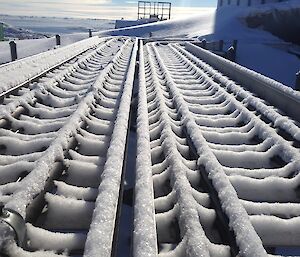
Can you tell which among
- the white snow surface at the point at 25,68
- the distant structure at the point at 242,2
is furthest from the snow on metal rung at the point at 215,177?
the distant structure at the point at 242,2

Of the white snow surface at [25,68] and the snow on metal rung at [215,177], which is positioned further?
the white snow surface at [25,68]

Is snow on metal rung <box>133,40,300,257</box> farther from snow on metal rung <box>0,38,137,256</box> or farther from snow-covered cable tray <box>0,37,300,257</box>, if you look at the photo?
snow on metal rung <box>0,38,137,256</box>

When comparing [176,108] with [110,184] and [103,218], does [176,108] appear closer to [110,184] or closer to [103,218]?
[110,184]

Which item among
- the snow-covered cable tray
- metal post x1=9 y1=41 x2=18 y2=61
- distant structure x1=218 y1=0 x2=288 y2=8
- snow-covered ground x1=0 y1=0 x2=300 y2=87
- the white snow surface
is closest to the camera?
the snow-covered cable tray

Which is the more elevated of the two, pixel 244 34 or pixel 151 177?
pixel 151 177

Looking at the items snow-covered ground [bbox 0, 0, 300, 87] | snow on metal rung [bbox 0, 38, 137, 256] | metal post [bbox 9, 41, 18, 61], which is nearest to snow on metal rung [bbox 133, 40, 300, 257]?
snow on metal rung [bbox 0, 38, 137, 256]

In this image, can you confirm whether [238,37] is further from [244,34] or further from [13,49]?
[13,49]

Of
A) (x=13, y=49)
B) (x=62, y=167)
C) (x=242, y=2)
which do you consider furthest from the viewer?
(x=242, y=2)

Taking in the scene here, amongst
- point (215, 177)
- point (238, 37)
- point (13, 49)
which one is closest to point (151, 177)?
point (215, 177)

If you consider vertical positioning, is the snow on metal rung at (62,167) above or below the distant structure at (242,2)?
below

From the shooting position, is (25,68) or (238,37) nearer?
(25,68)

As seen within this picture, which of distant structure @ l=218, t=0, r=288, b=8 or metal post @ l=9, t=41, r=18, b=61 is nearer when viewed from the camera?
metal post @ l=9, t=41, r=18, b=61

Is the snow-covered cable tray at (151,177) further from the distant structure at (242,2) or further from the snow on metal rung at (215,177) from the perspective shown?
the distant structure at (242,2)

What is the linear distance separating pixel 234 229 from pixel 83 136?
87.8 inches
